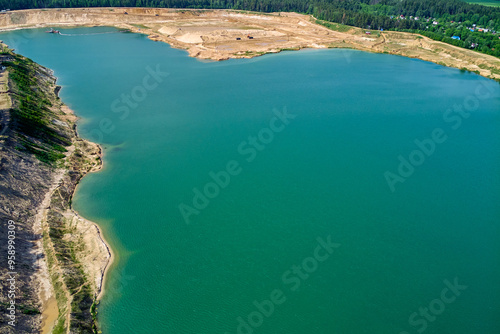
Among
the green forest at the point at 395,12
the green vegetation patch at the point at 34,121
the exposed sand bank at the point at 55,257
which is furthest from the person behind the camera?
the green forest at the point at 395,12

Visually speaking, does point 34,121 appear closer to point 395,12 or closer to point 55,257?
point 55,257

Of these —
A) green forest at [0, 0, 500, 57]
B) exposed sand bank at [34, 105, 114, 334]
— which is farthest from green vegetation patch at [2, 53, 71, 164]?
green forest at [0, 0, 500, 57]

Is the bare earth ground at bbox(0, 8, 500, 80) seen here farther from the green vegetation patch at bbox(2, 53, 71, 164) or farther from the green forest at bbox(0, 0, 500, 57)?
the green vegetation patch at bbox(2, 53, 71, 164)

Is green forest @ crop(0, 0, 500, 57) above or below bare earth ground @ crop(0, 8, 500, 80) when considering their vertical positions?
above

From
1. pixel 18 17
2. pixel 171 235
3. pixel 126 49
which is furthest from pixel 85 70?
pixel 18 17

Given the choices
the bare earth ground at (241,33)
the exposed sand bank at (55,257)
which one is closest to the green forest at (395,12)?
the bare earth ground at (241,33)

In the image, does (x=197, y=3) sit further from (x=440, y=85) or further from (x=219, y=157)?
(x=219, y=157)

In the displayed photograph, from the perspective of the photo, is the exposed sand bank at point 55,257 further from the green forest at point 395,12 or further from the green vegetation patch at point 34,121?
the green forest at point 395,12
